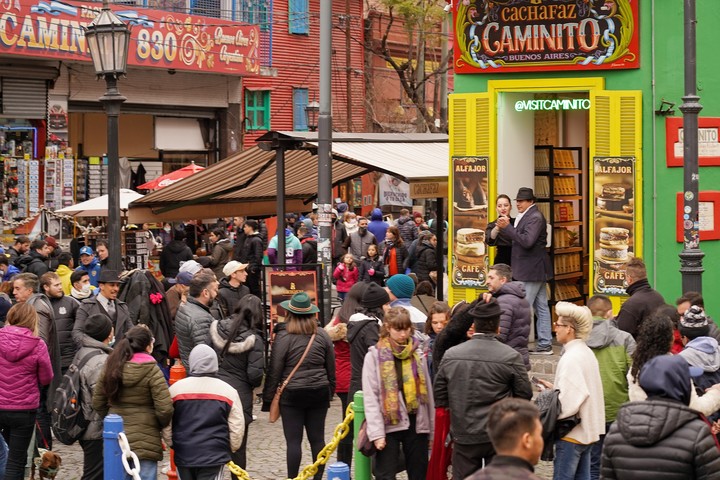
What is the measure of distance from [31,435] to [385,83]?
34072 millimetres

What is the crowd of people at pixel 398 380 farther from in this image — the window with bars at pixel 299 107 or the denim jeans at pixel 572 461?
the window with bars at pixel 299 107

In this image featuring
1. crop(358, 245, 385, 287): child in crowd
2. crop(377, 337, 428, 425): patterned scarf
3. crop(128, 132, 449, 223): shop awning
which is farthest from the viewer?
crop(358, 245, 385, 287): child in crowd

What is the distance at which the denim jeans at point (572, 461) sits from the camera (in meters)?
8.74

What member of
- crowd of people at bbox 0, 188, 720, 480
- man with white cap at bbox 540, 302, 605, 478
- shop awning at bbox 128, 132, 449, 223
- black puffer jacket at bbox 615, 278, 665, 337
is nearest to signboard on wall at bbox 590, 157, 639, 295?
shop awning at bbox 128, 132, 449, 223

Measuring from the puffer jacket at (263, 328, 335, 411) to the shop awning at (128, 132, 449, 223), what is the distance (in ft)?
19.3

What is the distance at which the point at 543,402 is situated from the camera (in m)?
8.63

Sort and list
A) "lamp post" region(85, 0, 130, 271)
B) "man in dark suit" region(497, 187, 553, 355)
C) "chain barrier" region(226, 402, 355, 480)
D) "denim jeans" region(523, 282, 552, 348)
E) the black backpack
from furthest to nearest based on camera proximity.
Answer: "denim jeans" region(523, 282, 552, 348)
"man in dark suit" region(497, 187, 553, 355)
"lamp post" region(85, 0, 130, 271)
the black backpack
"chain barrier" region(226, 402, 355, 480)

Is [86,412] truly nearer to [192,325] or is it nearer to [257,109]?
[192,325]

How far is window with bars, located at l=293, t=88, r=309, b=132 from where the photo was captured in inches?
1516

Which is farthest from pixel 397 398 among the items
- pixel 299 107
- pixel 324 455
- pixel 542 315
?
pixel 299 107

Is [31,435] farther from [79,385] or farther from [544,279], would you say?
[544,279]

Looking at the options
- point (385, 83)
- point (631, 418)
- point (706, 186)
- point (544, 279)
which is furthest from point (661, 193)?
point (385, 83)

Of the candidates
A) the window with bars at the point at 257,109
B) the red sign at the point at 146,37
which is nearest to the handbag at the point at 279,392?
the red sign at the point at 146,37

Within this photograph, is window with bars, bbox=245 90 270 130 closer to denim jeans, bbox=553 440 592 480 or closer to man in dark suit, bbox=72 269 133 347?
man in dark suit, bbox=72 269 133 347
